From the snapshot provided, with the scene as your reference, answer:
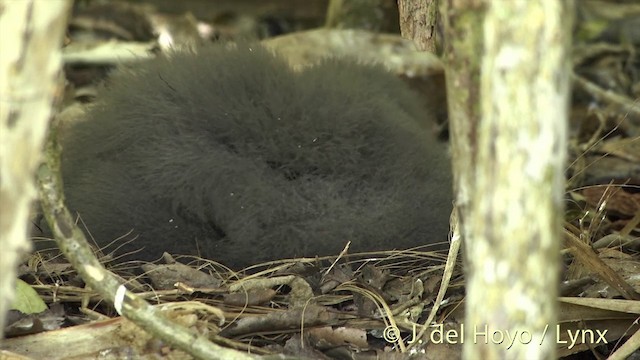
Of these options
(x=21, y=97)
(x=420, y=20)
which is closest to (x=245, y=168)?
(x=420, y=20)

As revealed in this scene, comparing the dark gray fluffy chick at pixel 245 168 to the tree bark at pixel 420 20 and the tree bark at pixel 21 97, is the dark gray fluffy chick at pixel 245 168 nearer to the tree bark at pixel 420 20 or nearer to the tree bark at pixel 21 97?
the tree bark at pixel 420 20

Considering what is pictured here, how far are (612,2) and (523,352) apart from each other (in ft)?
14.4

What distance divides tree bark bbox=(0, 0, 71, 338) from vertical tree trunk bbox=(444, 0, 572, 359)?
66 centimetres

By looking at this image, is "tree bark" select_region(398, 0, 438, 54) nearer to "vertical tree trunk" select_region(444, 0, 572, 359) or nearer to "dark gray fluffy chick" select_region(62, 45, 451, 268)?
"dark gray fluffy chick" select_region(62, 45, 451, 268)

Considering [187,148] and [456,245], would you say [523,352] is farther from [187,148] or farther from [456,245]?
[187,148]

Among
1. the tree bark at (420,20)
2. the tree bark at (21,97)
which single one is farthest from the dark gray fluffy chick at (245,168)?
the tree bark at (21,97)

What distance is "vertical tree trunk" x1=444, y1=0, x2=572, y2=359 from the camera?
4.33 feet

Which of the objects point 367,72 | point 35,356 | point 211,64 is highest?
point 211,64

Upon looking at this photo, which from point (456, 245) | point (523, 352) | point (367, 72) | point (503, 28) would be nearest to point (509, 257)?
point (523, 352)

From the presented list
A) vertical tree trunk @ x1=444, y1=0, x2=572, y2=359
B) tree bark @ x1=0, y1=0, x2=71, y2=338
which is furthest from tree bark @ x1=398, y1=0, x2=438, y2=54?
tree bark @ x1=0, y1=0, x2=71, y2=338

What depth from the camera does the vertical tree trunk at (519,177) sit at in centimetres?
132

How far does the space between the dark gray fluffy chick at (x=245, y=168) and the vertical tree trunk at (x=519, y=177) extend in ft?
3.93

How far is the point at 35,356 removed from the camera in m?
2.08

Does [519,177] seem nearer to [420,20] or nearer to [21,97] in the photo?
[21,97]
